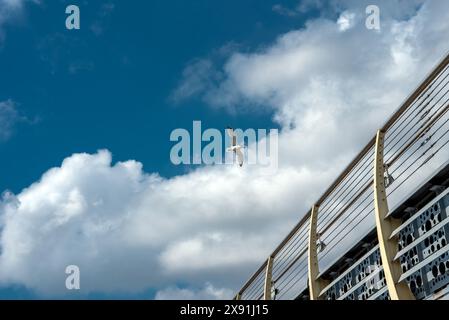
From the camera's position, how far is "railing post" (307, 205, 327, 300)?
1767 cm

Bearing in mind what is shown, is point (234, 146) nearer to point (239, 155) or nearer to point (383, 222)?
point (239, 155)

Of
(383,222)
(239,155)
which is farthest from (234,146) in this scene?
(383,222)

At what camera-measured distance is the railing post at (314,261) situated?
17672 millimetres

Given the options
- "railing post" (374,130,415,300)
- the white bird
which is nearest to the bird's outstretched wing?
the white bird

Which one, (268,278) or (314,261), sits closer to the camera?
(314,261)

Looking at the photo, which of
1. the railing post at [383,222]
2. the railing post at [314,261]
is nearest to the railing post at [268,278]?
the railing post at [314,261]

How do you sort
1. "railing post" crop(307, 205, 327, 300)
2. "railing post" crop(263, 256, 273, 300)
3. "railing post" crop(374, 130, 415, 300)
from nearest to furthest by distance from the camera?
"railing post" crop(374, 130, 415, 300)
"railing post" crop(307, 205, 327, 300)
"railing post" crop(263, 256, 273, 300)

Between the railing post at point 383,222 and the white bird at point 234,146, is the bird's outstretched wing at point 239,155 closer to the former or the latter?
the white bird at point 234,146

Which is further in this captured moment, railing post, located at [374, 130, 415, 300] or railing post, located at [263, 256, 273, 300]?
railing post, located at [263, 256, 273, 300]

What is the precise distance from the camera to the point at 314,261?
59.1 ft

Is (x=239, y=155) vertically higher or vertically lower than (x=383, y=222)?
higher

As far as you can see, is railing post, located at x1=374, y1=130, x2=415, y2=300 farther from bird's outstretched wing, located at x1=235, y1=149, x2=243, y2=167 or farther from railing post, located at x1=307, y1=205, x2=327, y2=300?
bird's outstretched wing, located at x1=235, y1=149, x2=243, y2=167

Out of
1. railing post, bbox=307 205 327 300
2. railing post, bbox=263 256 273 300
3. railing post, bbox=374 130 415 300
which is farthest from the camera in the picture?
railing post, bbox=263 256 273 300
